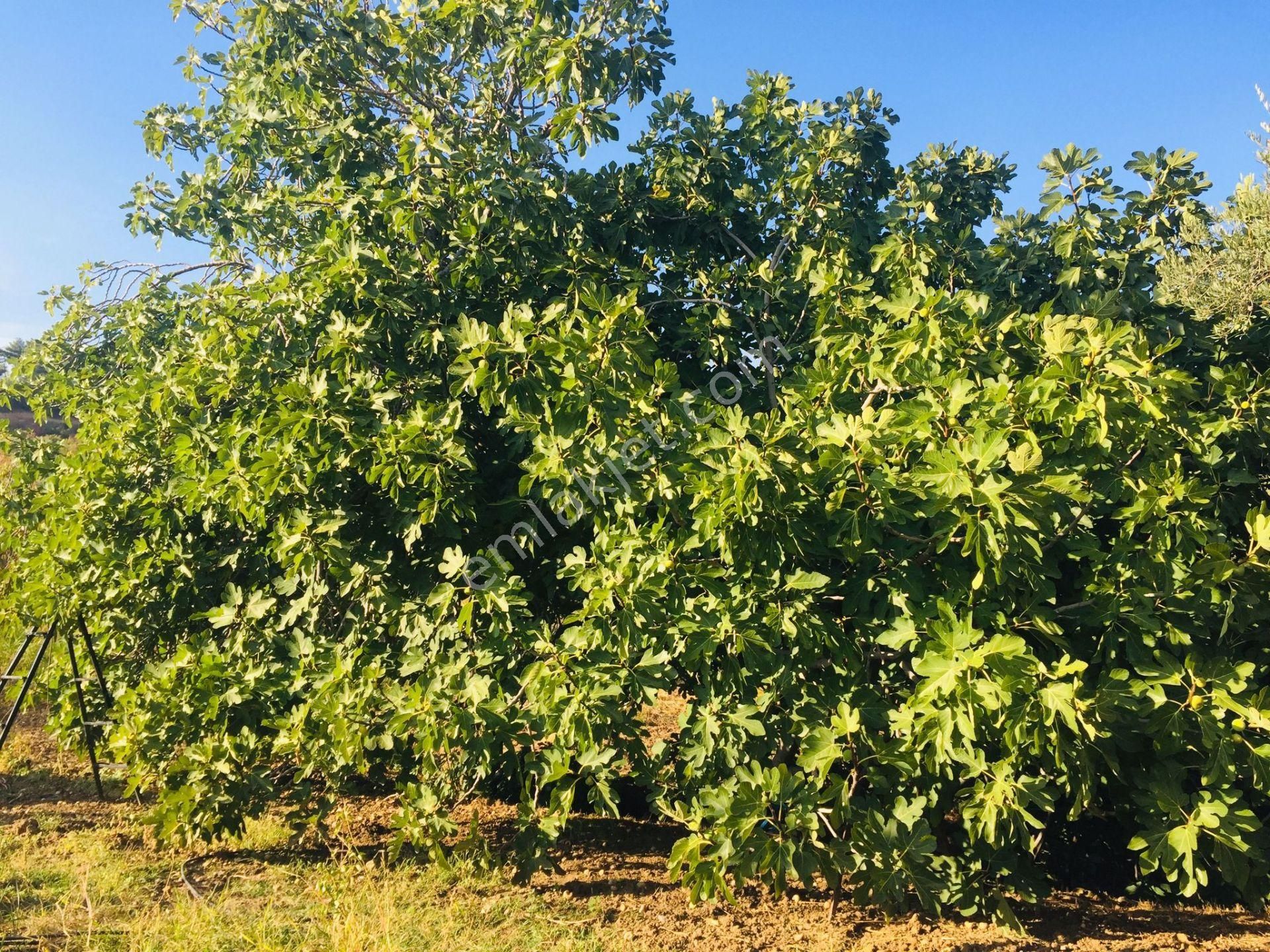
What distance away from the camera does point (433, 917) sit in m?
4.30

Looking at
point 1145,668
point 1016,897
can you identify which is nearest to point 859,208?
point 1145,668

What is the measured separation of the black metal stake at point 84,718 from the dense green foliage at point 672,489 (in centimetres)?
28

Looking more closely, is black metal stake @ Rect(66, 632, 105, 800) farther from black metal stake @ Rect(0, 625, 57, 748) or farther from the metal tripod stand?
black metal stake @ Rect(0, 625, 57, 748)

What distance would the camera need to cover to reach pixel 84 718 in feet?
21.1

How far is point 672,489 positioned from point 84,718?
516 cm

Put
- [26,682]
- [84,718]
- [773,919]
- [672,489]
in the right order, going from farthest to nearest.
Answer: [84,718], [26,682], [773,919], [672,489]

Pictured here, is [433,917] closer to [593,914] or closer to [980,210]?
[593,914]

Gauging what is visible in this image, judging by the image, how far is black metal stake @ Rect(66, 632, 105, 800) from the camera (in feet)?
20.9

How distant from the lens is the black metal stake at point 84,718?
251 inches

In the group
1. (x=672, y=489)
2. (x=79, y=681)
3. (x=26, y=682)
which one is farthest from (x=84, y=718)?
(x=672, y=489)

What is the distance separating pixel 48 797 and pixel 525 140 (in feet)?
19.8

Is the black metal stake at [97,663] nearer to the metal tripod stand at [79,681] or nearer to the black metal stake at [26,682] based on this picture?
the metal tripod stand at [79,681]

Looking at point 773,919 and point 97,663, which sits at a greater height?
point 97,663

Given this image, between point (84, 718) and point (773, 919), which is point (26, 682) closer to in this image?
point (84, 718)
